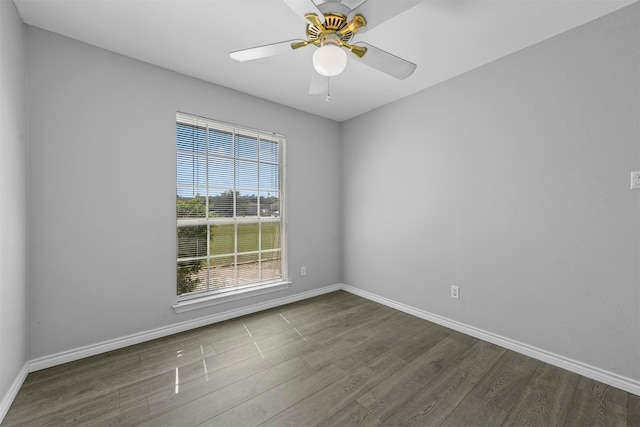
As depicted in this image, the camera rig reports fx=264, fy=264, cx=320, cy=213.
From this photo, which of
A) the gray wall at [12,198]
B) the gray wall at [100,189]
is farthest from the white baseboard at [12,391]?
the gray wall at [100,189]

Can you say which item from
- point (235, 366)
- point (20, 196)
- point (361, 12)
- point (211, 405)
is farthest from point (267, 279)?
point (361, 12)

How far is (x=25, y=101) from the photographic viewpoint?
76.0 inches

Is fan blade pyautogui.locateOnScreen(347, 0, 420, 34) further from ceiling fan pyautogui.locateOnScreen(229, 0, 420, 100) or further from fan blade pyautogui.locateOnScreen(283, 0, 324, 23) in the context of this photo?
fan blade pyautogui.locateOnScreen(283, 0, 324, 23)

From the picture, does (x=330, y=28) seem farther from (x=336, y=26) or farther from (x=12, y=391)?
(x=12, y=391)

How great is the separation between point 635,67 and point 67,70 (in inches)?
161

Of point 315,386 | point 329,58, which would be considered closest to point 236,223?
point 315,386

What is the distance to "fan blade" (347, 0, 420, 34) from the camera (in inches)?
53.2

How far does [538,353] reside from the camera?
7.05 feet

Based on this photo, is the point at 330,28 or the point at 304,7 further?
the point at 330,28

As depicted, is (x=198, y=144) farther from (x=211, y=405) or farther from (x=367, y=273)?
(x=367, y=273)

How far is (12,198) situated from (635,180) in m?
4.05

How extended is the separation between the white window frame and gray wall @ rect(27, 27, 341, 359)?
0.10m

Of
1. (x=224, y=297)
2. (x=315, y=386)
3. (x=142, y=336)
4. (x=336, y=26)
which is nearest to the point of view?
(x=336, y=26)

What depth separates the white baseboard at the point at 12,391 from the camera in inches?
60.4
